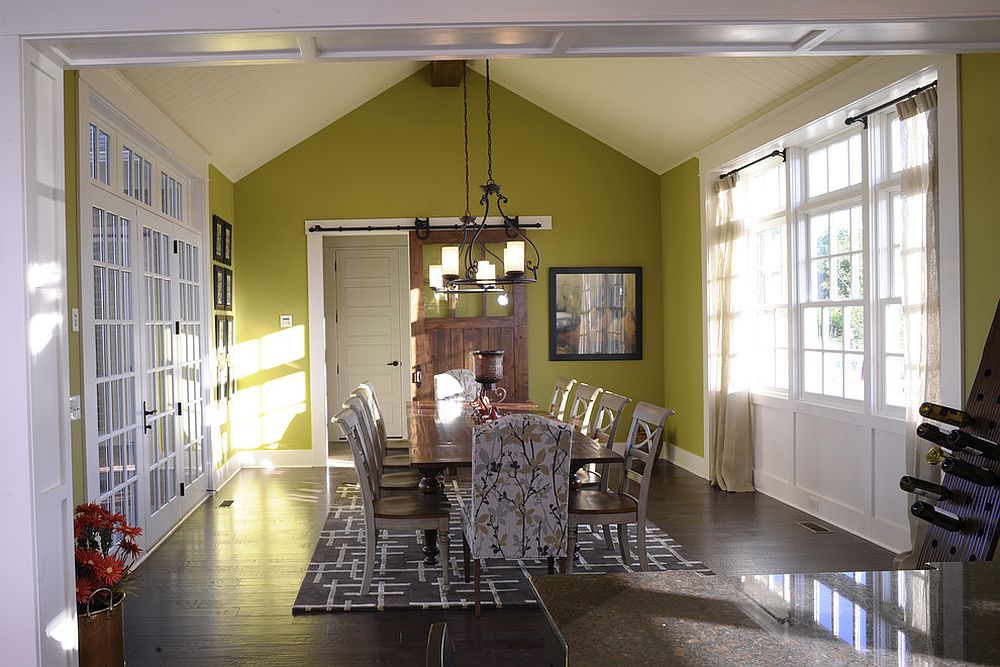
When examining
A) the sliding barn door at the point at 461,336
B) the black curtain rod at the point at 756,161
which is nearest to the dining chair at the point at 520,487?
the black curtain rod at the point at 756,161

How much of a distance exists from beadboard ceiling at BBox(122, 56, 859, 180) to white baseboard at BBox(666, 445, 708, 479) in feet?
8.99

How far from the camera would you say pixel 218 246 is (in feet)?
23.5

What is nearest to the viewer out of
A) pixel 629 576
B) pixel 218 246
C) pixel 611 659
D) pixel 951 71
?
pixel 611 659

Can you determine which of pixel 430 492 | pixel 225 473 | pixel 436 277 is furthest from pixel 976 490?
pixel 225 473

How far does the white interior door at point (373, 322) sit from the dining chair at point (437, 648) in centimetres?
823

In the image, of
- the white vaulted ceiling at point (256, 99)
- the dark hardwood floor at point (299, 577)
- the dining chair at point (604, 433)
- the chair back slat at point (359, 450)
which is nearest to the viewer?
the dark hardwood floor at point (299, 577)

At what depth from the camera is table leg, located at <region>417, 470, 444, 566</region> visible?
172 inches

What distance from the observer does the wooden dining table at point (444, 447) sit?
392cm

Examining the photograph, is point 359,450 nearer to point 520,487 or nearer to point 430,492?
point 430,492

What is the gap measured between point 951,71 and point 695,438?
13.2ft

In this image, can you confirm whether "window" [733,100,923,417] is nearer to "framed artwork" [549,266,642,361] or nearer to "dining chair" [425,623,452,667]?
"framed artwork" [549,266,642,361]

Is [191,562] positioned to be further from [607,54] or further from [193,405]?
[607,54]

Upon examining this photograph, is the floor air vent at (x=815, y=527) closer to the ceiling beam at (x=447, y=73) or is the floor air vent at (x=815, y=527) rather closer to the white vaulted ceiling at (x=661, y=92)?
the white vaulted ceiling at (x=661, y=92)

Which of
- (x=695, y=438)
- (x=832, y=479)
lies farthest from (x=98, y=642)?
(x=695, y=438)
